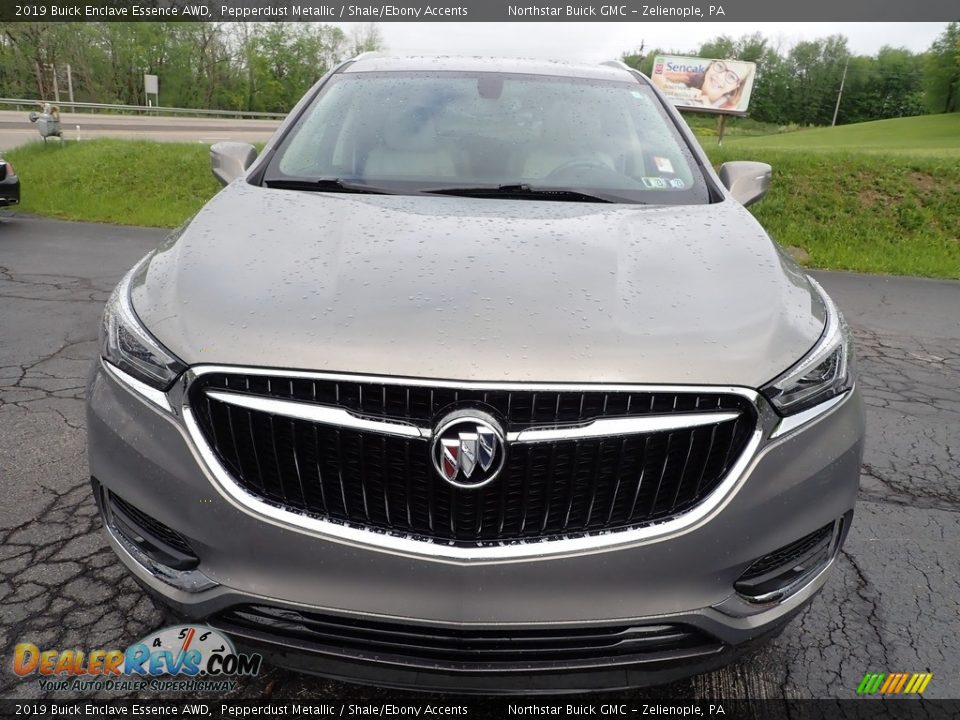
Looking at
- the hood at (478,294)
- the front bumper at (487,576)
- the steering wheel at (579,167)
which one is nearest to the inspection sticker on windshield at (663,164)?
the steering wheel at (579,167)

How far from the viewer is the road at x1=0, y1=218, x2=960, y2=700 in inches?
89.0

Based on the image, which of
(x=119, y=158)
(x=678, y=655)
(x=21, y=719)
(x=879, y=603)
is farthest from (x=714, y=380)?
(x=119, y=158)

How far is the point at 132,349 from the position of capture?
73.1 inches

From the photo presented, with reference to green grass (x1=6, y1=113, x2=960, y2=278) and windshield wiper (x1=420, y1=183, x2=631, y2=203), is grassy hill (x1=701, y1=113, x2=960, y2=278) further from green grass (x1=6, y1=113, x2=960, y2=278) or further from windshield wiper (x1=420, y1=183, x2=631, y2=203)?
windshield wiper (x1=420, y1=183, x2=631, y2=203)

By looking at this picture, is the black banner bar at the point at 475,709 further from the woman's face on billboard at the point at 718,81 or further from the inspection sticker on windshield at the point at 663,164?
the woman's face on billboard at the point at 718,81

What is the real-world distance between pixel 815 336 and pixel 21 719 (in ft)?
7.38

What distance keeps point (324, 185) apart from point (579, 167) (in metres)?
0.95

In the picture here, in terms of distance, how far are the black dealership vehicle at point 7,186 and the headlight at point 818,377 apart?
10.7m

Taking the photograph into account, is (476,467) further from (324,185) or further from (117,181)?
(117,181)

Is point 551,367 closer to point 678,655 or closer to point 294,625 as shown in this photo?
point 678,655

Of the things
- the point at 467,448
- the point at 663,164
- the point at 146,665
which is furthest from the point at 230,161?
the point at 467,448

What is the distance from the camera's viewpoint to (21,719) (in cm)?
199

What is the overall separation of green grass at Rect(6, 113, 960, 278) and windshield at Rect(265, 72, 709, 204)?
724 cm

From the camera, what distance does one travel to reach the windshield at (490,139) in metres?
2.76
